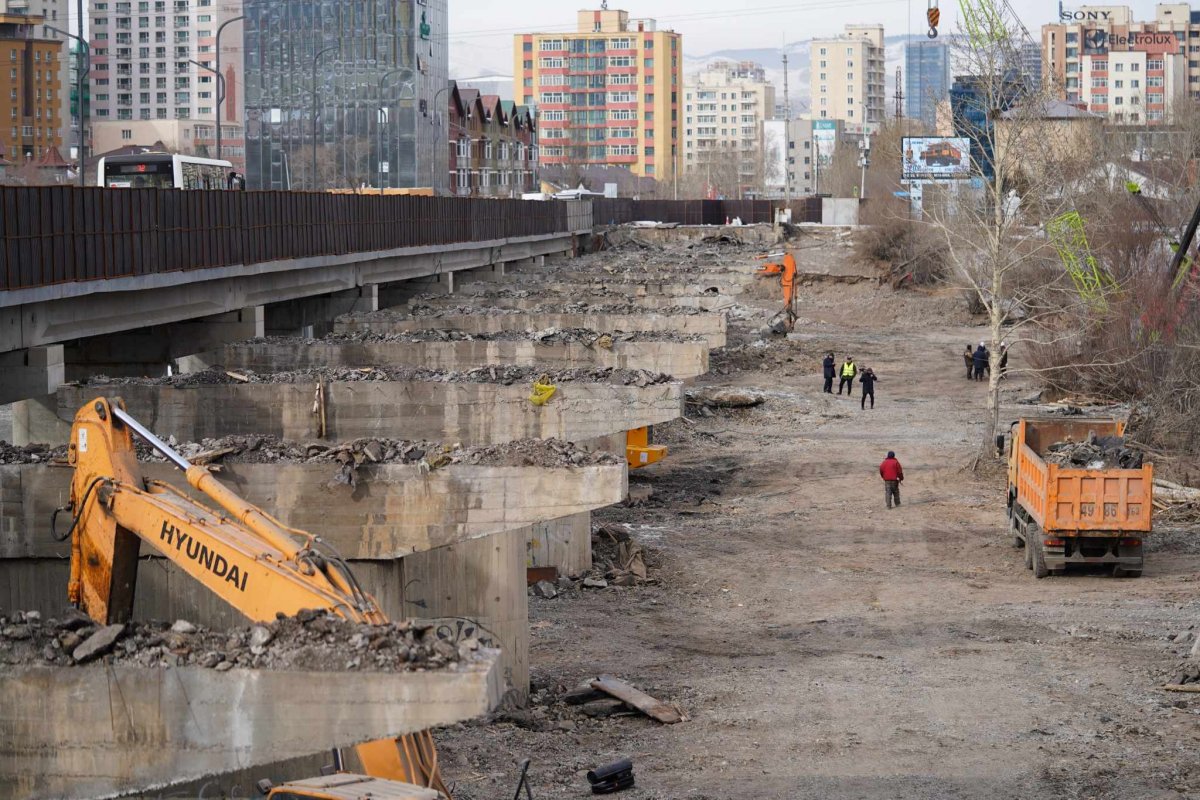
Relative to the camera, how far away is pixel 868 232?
94.9 metres

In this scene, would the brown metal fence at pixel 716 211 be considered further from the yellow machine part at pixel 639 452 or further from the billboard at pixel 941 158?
the yellow machine part at pixel 639 452

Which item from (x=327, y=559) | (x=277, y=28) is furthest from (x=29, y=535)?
(x=277, y=28)

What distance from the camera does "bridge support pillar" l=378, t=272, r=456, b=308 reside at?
6041cm

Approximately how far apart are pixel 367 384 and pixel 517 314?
51.6ft

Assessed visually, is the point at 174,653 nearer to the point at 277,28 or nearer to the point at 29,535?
the point at 29,535

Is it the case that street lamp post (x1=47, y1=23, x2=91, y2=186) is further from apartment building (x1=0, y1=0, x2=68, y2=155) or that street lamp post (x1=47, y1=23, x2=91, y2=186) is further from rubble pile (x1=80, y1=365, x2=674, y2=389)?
apartment building (x1=0, y1=0, x2=68, y2=155)

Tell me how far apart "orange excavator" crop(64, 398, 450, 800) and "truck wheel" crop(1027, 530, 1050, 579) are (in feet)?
43.3

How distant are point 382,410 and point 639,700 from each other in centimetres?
1151

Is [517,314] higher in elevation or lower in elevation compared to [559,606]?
higher

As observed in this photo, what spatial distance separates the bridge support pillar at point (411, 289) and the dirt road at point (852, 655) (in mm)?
25909

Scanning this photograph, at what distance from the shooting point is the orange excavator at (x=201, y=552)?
39.4 feet

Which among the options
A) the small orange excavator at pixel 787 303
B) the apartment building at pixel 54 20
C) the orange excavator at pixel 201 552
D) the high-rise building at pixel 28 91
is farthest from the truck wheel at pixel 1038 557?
the apartment building at pixel 54 20

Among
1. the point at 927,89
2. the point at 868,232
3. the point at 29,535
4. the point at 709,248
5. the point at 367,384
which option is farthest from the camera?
the point at 709,248


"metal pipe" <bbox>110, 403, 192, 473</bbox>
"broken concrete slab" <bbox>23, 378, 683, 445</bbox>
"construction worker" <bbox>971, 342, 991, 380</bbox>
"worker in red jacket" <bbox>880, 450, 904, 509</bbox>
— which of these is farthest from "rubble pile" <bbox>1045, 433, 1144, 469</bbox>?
"construction worker" <bbox>971, 342, 991, 380</bbox>
